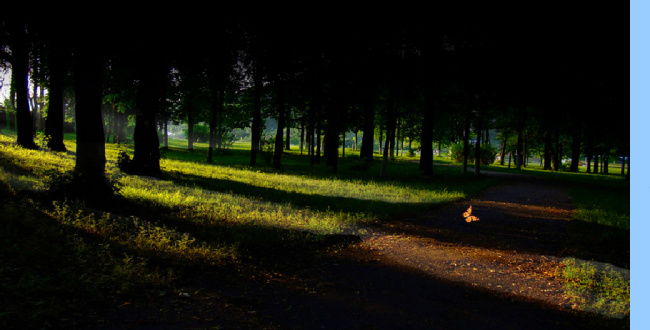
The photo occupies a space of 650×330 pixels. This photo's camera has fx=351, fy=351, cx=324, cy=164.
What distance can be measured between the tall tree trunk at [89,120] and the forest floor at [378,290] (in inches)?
205

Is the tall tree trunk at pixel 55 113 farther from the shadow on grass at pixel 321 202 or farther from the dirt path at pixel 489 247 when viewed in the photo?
the dirt path at pixel 489 247

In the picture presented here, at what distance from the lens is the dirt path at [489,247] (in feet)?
17.6

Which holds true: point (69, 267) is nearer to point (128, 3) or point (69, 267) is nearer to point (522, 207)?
point (128, 3)

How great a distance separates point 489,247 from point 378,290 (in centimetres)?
368

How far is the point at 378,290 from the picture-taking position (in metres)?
4.90

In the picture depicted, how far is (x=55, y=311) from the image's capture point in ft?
12.4

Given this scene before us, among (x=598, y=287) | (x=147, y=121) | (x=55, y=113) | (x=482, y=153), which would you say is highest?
(x=55, y=113)

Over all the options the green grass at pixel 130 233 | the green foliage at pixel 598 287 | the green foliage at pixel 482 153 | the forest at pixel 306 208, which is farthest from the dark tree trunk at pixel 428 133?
the green foliage at pixel 482 153

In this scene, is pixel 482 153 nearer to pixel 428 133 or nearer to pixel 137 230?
pixel 428 133

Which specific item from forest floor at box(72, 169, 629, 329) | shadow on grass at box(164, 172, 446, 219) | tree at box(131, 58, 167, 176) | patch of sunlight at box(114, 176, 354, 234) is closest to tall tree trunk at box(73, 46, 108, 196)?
patch of sunlight at box(114, 176, 354, 234)

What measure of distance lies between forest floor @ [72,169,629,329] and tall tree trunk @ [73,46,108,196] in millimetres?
5217

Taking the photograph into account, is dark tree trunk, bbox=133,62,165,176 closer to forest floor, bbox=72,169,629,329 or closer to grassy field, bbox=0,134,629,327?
grassy field, bbox=0,134,629,327

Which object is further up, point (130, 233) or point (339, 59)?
point (339, 59)

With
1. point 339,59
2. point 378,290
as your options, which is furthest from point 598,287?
point 339,59
